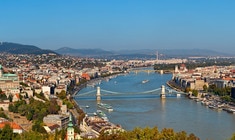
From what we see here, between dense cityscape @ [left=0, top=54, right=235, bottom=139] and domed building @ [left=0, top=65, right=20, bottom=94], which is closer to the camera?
dense cityscape @ [left=0, top=54, right=235, bottom=139]

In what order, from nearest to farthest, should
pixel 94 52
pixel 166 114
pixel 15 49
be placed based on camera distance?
pixel 166 114
pixel 15 49
pixel 94 52

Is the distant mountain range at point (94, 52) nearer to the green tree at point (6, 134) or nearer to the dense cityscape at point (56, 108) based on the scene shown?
the dense cityscape at point (56, 108)

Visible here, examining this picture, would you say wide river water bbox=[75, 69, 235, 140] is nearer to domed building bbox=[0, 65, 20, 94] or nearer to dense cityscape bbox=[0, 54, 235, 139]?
dense cityscape bbox=[0, 54, 235, 139]

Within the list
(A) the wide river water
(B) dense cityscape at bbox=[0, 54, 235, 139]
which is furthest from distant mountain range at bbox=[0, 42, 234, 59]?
(A) the wide river water

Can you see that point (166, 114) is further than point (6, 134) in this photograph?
Yes

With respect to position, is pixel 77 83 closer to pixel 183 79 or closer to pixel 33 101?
pixel 183 79

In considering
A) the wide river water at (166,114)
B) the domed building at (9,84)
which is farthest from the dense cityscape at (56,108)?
the wide river water at (166,114)

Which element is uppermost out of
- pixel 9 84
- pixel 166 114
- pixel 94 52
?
pixel 9 84

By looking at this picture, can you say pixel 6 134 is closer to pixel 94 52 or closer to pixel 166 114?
pixel 166 114

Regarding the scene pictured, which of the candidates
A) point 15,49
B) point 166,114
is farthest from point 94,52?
point 166,114

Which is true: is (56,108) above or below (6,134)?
below

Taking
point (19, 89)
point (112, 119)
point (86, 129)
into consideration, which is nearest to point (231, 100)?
point (112, 119)
